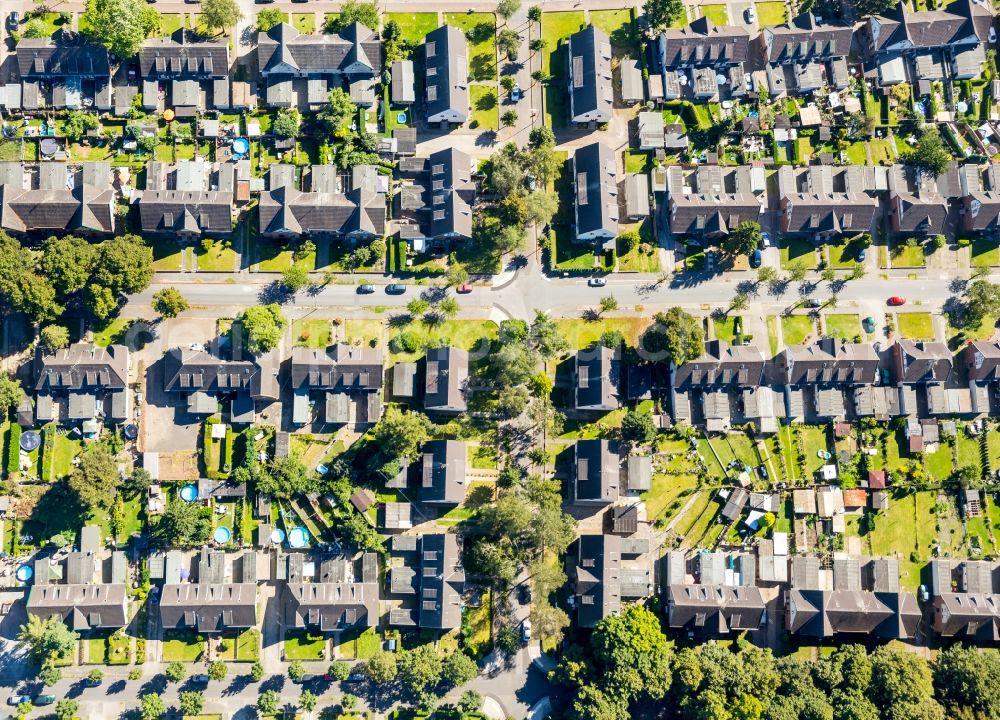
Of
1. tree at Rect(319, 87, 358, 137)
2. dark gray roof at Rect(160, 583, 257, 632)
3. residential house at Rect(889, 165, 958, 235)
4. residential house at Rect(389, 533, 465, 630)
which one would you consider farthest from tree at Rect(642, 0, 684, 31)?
dark gray roof at Rect(160, 583, 257, 632)

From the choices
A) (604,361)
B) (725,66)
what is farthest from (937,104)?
(604,361)

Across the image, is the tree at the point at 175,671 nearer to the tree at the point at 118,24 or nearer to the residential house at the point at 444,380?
the residential house at the point at 444,380

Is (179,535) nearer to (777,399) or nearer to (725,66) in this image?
(777,399)

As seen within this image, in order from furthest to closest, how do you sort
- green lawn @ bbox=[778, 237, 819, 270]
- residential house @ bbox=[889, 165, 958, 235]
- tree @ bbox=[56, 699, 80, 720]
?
green lawn @ bbox=[778, 237, 819, 270], residential house @ bbox=[889, 165, 958, 235], tree @ bbox=[56, 699, 80, 720]

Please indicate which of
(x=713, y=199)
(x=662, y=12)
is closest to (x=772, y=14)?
(x=662, y=12)

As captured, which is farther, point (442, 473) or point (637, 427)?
point (637, 427)

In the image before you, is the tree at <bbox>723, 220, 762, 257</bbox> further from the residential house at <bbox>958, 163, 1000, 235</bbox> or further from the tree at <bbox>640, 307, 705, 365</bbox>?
the residential house at <bbox>958, 163, 1000, 235</bbox>

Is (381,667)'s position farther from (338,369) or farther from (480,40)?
(480,40)
